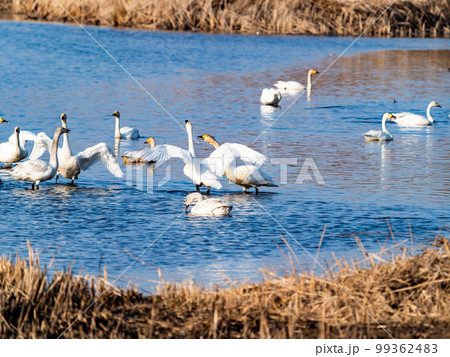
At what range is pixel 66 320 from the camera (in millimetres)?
5434

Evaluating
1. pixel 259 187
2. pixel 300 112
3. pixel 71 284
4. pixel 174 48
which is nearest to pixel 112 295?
pixel 71 284

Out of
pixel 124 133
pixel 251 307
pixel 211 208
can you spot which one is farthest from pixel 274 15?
pixel 251 307

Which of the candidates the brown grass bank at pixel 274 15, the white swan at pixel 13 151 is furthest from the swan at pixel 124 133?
the brown grass bank at pixel 274 15

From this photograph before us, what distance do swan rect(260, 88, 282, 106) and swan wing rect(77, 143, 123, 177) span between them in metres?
9.26

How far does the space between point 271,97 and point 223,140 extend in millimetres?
5421

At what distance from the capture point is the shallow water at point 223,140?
880 centimetres

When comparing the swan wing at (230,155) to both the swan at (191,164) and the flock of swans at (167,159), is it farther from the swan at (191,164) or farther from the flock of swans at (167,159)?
the swan at (191,164)

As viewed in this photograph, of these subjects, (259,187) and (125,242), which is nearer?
(125,242)

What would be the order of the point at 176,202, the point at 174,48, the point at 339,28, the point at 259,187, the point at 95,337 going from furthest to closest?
the point at 339,28
the point at 174,48
the point at 259,187
the point at 176,202
the point at 95,337

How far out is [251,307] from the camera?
5.59 meters

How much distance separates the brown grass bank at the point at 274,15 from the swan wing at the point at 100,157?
2749 centimetres

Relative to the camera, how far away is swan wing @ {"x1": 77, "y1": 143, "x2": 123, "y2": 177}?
12.2 m

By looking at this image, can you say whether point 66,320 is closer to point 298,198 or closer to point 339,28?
point 298,198

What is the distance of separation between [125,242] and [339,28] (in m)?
31.6
